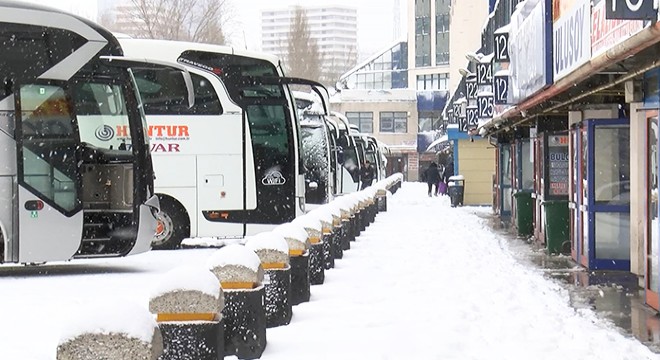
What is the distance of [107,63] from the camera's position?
16.1 meters

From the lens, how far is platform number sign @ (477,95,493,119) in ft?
88.3

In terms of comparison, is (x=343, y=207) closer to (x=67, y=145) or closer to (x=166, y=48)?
(x=166, y=48)

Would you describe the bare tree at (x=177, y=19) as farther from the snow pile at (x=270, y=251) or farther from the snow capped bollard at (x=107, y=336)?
the snow capped bollard at (x=107, y=336)

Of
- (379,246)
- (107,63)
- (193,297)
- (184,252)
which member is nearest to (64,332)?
(193,297)

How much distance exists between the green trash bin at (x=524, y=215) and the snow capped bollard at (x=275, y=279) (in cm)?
1436

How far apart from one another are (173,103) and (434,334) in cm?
1180

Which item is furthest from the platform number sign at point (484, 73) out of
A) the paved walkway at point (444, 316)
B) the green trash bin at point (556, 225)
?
the paved walkway at point (444, 316)

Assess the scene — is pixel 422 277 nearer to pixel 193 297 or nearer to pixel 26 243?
pixel 26 243

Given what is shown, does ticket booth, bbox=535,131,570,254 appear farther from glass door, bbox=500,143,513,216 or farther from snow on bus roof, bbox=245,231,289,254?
snow on bus roof, bbox=245,231,289,254

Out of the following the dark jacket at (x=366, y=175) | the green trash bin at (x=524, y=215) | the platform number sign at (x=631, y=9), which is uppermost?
the platform number sign at (x=631, y=9)

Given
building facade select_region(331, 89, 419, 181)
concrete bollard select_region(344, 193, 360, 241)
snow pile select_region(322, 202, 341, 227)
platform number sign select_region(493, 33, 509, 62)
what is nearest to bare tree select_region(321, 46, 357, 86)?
building facade select_region(331, 89, 419, 181)

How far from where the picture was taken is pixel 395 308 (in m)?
11.7

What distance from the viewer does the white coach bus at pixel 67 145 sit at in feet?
49.1

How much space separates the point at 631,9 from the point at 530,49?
26.5 feet
